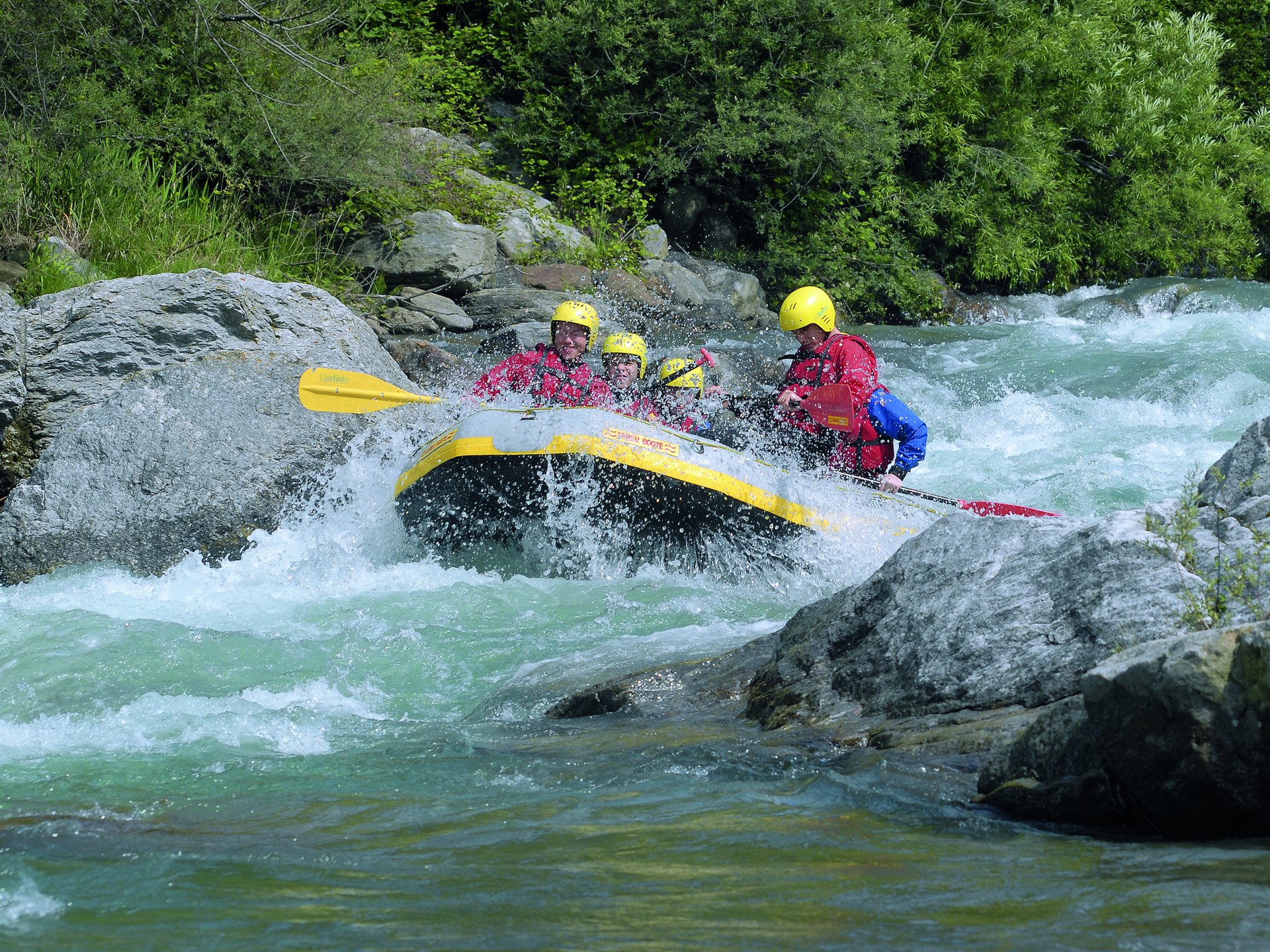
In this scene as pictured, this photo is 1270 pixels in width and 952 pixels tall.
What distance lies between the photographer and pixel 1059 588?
3.28m

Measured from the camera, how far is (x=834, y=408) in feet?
22.7

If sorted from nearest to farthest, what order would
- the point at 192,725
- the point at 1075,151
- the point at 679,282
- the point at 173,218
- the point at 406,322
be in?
1. the point at 192,725
2. the point at 173,218
3. the point at 406,322
4. the point at 679,282
5. the point at 1075,151

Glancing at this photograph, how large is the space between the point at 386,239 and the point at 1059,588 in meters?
9.84

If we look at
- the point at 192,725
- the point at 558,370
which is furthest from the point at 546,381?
the point at 192,725

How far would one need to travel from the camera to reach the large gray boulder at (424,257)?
12.0 meters

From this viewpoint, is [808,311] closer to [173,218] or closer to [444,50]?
[173,218]

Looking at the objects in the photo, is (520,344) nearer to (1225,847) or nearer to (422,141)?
(422,141)

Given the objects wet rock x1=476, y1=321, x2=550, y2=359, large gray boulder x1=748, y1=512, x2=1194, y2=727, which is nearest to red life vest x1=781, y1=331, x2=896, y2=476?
large gray boulder x1=748, y1=512, x2=1194, y2=727

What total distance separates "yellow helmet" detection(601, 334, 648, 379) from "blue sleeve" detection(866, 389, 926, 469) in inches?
55.2

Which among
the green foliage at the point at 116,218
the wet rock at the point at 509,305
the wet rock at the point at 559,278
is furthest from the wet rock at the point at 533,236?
the green foliage at the point at 116,218

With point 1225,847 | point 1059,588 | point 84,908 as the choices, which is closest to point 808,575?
point 1059,588

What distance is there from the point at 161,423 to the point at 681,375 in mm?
2980

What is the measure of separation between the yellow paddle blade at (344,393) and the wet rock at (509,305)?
170 inches

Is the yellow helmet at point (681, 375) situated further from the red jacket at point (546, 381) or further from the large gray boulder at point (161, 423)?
the large gray boulder at point (161, 423)
